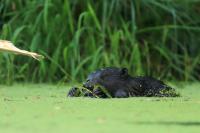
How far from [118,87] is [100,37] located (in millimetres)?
1423

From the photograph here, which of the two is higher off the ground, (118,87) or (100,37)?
(100,37)

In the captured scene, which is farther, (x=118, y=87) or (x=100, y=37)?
(x=100, y=37)

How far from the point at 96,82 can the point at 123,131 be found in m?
1.64

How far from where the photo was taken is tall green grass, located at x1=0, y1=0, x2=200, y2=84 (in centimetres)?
539

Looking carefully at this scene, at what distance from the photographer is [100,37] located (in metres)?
5.53

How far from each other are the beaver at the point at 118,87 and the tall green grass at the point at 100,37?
1.04 meters

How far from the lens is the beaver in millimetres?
4059

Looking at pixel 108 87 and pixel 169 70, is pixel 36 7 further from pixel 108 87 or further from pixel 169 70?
pixel 108 87

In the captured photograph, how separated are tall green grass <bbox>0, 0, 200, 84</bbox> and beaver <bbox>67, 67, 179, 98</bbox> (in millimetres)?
1040

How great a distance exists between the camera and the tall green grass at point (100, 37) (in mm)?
5395

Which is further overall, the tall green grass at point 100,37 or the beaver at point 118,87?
the tall green grass at point 100,37

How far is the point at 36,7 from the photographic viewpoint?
5.64 metres

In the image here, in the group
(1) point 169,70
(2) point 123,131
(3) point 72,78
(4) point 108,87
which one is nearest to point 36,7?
(3) point 72,78

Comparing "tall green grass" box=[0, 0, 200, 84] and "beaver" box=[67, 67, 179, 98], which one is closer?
"beaver" box=[67, 67, 179, 98]
